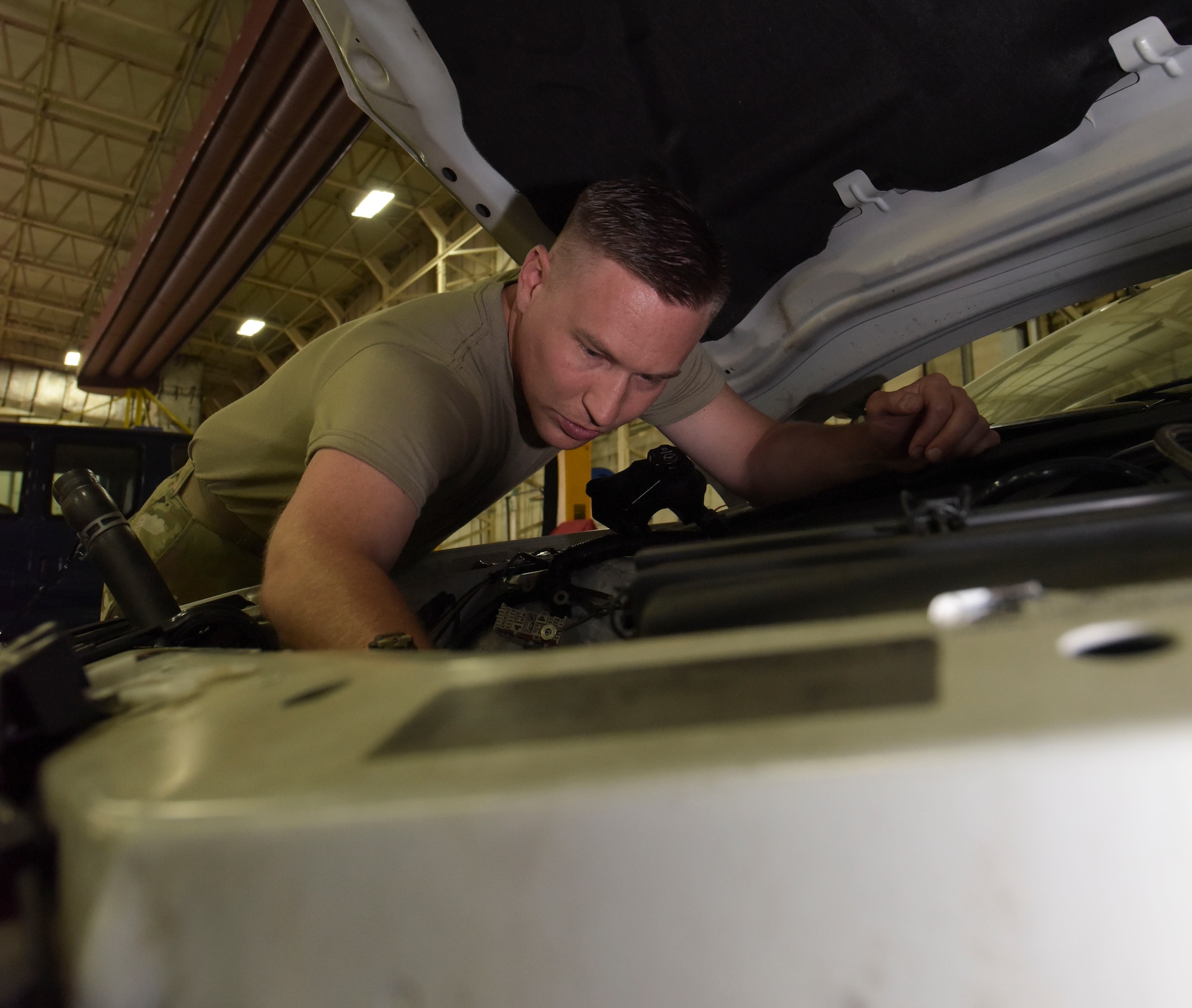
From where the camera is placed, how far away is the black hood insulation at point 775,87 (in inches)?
36.7

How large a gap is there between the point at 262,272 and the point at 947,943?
1215cm

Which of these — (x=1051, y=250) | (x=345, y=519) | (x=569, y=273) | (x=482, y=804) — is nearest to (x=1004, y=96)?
(x=1051, y=250)

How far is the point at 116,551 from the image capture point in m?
1.03

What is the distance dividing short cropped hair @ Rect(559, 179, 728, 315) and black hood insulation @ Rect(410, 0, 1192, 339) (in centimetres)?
5

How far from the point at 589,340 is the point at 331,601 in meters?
0.58

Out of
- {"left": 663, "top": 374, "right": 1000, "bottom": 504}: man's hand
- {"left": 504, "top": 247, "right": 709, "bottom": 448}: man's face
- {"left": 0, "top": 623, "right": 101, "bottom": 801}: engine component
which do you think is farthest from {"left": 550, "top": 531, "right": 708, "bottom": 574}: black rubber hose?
{"left": 0, "top": 623, "right": 101, "bottom": 801}: engine component

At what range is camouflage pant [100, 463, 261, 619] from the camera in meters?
1.61

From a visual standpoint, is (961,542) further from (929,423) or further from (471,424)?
(471,424)

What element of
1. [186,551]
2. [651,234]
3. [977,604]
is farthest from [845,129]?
[186,551]

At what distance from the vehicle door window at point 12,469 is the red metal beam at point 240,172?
60.2 inches

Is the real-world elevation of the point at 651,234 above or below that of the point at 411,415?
above

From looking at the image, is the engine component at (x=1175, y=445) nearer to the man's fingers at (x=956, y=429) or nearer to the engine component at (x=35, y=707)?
the man's fingers at (x=956, y=429)

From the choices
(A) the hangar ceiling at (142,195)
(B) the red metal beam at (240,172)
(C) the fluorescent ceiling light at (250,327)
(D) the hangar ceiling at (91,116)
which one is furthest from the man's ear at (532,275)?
(C) the fluorescent ceiling light at (250,327)

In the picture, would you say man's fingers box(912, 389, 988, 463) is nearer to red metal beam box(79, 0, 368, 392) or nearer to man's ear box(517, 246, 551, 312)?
man's ear box(517, 246, 551, 312)
